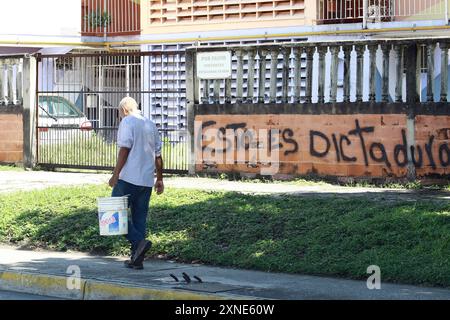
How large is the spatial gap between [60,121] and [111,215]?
908cm

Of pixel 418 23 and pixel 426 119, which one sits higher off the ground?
pixel 418 23

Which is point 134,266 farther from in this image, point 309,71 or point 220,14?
point 220,14

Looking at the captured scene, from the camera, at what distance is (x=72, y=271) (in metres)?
10.7

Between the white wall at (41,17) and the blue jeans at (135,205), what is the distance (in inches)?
762

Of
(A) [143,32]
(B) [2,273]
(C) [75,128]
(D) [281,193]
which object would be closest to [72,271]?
(B) [2,273]

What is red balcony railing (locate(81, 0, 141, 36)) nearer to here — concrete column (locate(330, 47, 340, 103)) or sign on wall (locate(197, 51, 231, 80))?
sign on wall (locate(197, 51, 231, 80))

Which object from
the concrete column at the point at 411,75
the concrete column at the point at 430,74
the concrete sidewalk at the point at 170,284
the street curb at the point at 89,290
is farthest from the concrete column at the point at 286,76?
the street curb at the point at 89,290

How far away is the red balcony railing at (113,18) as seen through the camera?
2908cm

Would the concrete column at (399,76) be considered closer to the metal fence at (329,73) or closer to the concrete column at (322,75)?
the metal fence at (329,73)

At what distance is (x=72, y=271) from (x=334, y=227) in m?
3.24
